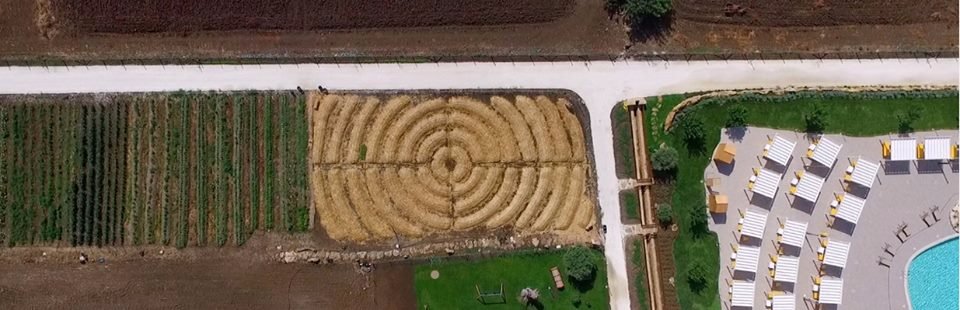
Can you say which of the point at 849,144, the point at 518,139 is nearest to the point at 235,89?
the point at 518,139

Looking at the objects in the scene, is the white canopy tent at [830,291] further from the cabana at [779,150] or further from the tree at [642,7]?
the tree at [642,7]

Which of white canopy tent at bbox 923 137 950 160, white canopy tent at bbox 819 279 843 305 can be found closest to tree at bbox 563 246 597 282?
white canopy tent at bbox 819 279 843 305

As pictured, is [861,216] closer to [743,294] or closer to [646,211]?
[743,294]

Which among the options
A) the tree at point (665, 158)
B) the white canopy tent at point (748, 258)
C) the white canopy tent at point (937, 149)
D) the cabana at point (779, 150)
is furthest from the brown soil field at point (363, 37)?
the white canopy tent at point (937, 149)

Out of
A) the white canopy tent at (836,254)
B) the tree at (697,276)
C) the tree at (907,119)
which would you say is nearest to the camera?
the tree at (697,276)

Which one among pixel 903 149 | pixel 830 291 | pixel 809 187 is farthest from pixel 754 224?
pixel 903 149

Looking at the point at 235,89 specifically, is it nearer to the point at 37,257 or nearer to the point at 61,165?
the point at 61,165
